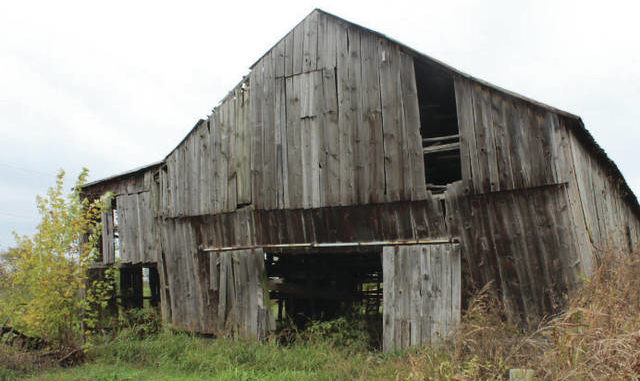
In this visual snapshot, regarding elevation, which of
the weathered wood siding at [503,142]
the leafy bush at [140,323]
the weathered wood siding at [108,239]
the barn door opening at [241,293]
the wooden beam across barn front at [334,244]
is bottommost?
the leafy bush at [140,323]

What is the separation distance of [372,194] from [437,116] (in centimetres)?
334

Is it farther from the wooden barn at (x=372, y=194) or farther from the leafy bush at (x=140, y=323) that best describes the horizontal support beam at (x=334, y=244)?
the leafy bush at (x=140, y=323)

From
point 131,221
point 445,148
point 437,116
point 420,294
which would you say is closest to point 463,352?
point 420,294

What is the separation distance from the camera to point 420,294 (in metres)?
8.11

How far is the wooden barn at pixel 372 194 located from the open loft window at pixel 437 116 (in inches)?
2.3

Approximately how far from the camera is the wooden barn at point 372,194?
727 centimetres

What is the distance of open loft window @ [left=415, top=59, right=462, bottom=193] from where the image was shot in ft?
31.6

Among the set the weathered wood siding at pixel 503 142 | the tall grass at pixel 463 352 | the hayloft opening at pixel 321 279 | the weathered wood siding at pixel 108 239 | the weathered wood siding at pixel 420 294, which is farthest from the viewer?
the hayloft opening at pixel 321 279

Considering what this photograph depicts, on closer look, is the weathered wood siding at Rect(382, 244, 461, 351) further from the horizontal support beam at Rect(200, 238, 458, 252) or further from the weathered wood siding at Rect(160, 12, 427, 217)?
the weathered wood siding at Rect(160, 12, 427, 217)

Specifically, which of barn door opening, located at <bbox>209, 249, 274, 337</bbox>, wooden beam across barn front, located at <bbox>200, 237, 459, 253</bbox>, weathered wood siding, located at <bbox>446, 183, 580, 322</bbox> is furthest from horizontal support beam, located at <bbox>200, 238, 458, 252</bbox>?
weathered wood siding, located at <bbox>446, 183, 580, 322</bbox>

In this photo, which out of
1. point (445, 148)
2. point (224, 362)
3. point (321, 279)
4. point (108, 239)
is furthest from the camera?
point (321, 279)

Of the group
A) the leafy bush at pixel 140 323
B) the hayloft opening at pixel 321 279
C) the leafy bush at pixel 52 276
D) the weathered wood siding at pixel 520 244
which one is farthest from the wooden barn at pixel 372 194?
the leafy bush at pixel 52 276

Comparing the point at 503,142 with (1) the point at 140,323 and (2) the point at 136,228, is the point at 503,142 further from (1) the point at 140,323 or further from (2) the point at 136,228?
(1) the point at 140,323

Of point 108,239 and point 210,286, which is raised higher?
point 108,239
